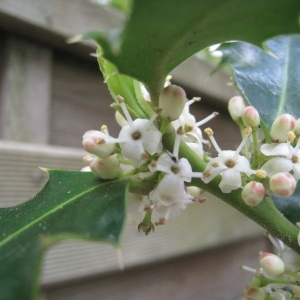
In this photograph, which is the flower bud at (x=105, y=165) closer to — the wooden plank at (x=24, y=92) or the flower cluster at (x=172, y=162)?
the flower cluster at (x=172, y=162)

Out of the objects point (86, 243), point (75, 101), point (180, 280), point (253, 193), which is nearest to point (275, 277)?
point (253, 193)

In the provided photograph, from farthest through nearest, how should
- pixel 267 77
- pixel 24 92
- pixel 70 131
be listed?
pixel 70 131 → pixel 24 92 → pixel 267 77

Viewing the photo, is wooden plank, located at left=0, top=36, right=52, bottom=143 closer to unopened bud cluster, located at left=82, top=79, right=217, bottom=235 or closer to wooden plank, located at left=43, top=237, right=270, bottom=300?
wooden plank, located at left=43, top=237, right=270, bottom=300

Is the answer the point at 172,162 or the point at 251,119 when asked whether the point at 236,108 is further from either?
the point at 172,162

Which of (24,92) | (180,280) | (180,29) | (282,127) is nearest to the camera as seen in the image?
(180,29)

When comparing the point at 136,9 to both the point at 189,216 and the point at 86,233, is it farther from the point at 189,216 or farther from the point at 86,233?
the point at 189,216

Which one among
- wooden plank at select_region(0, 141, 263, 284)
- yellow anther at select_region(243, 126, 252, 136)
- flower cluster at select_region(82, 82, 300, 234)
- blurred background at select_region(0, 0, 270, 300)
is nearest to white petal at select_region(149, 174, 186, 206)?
flower cluster at select_region(82, 82, 300, 234)
